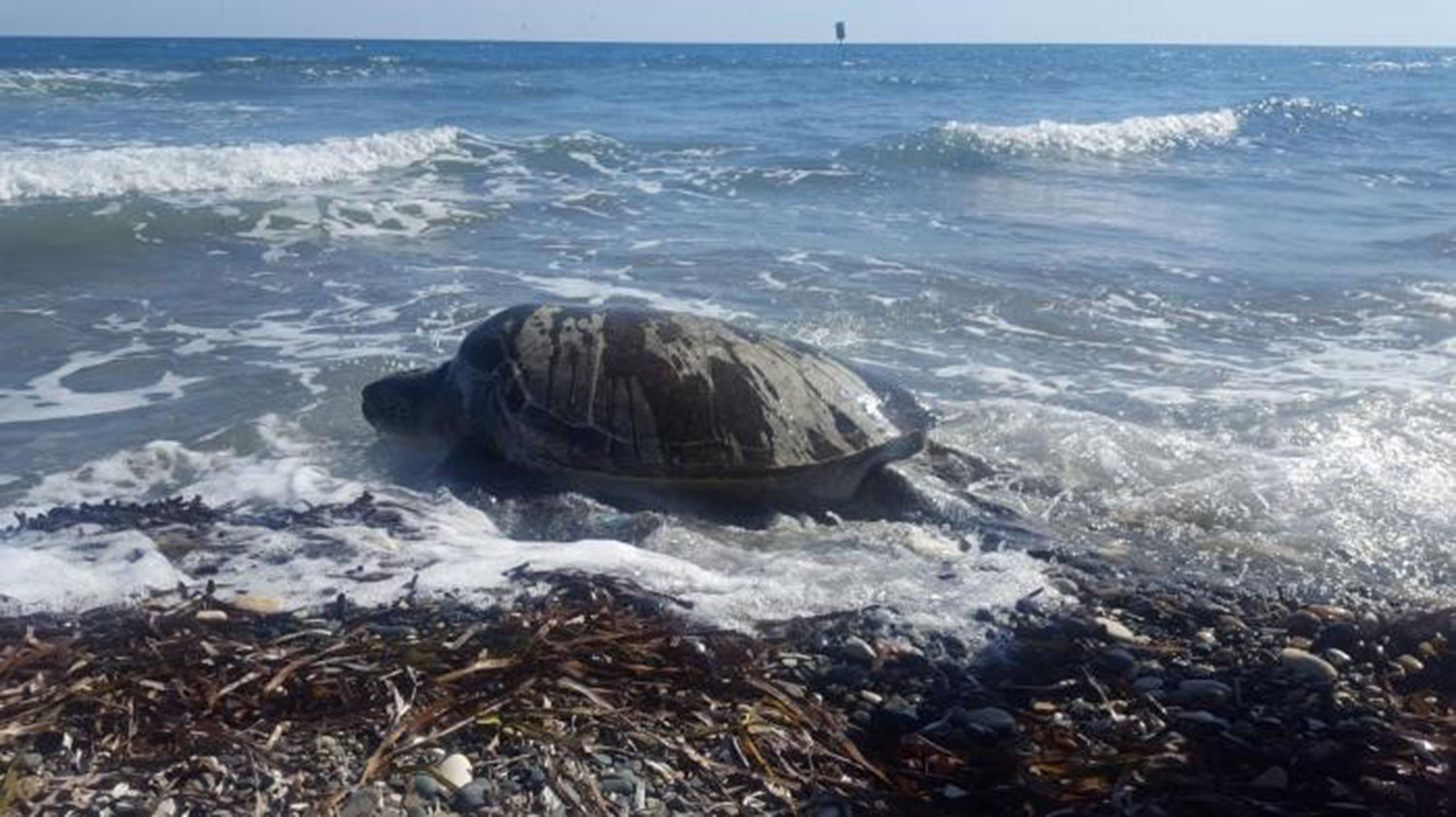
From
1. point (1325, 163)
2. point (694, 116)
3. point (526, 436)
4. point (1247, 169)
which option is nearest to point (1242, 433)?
point (526, 436)

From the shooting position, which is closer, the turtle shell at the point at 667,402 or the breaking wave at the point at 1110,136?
the turtle shell at the point at 667,402

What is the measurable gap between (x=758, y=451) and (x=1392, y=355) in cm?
496

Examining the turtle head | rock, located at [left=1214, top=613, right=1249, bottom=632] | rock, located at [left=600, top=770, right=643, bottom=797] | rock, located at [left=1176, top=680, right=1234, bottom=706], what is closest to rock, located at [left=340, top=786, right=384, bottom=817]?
rock, located at [left=600, top=770, right=643, bottom=797]

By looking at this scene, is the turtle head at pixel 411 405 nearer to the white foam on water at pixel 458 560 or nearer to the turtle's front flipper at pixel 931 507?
the white foam on water at pixel 458 560

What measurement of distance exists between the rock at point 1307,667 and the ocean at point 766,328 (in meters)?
0.90

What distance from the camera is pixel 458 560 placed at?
4.27 m

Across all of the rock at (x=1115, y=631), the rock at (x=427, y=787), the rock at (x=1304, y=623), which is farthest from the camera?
the rock at (x=1304, y=623)

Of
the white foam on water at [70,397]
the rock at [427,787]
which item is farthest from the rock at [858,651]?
the white foam on water at [70,397]

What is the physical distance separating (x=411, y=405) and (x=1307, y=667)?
385 centimetres

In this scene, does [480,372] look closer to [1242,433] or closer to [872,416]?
[872,416]

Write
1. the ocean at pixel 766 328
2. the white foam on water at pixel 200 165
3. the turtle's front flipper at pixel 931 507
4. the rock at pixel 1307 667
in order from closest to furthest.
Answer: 1. the rock at pixel 1307 667
2. the ocean at pixel 766 328
3. the turtle's front flipper at pixel 931 507
4. the white foam on water at pixel 200 165

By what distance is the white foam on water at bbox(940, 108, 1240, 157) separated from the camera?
20891 millimetres

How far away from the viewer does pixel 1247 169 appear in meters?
18.9

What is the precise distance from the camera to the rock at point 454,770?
8.64 feet
